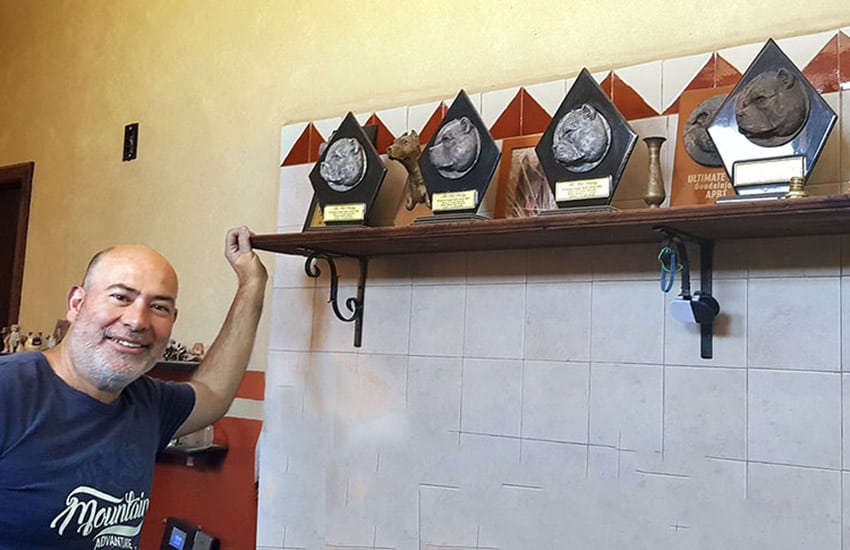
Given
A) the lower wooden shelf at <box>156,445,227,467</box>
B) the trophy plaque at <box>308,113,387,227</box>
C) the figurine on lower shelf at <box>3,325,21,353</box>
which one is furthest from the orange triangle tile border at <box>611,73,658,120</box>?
the figurine on lower shelf at <box>3,325,21,353</box>

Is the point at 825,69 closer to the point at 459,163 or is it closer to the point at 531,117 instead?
the point at 531,117

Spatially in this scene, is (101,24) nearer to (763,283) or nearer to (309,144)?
(309,144)

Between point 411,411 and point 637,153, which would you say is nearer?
point 637,153

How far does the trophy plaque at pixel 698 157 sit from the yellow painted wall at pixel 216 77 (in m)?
0.15

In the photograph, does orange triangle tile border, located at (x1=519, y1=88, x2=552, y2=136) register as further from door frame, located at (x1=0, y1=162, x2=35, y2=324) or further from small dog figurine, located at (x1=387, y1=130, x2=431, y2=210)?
door frame, located at (x1=0, y1=162, x2=35, y2=324)

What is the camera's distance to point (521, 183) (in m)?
1.62

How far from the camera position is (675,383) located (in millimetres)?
1441

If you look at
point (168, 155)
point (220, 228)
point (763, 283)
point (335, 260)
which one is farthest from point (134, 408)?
point (763, 283)

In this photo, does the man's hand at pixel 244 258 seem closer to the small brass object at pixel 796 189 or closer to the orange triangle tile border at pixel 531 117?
the orange triangle tile border at pixel 531 117

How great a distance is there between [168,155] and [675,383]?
1.70 m

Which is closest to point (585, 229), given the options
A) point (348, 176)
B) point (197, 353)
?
point (348, 176)

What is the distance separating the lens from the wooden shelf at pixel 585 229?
3.80 feet

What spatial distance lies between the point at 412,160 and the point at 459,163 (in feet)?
0.56

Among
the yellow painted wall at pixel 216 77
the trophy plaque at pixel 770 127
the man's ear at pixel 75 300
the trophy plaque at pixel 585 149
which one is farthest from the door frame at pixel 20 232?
the trophy plaque at pixel 770 127
